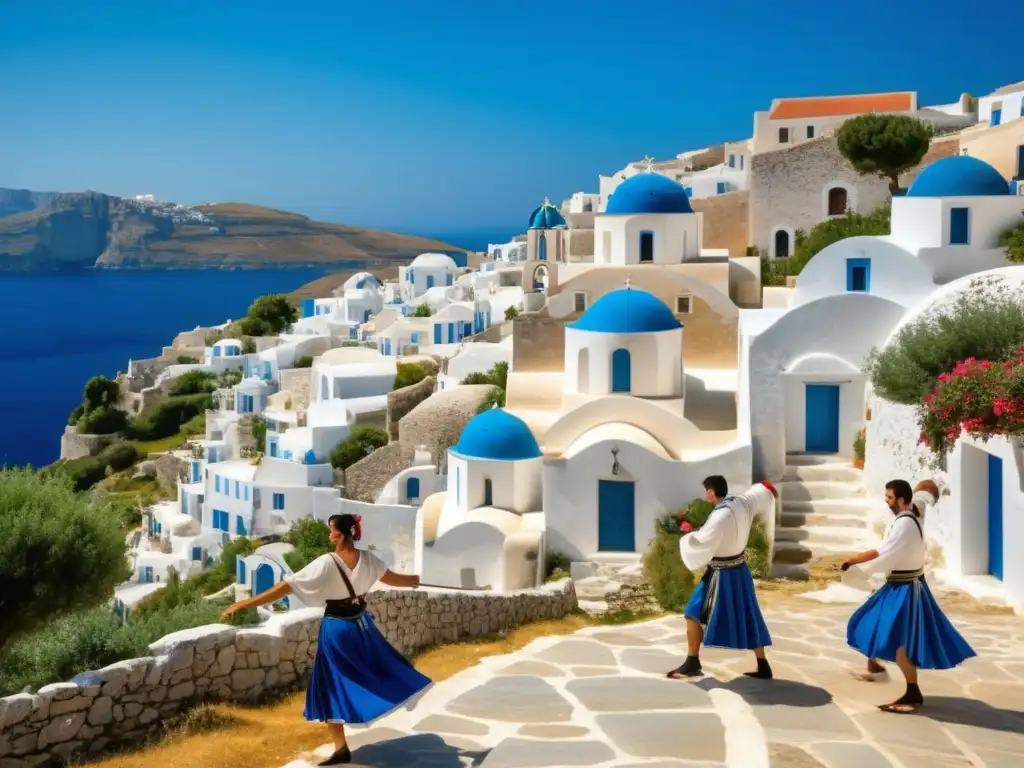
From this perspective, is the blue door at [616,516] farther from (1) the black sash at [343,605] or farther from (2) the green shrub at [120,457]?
(2) the green shrub at [120,457]

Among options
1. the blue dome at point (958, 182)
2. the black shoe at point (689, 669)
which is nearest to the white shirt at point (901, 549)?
the black shoe at point (689, 669)

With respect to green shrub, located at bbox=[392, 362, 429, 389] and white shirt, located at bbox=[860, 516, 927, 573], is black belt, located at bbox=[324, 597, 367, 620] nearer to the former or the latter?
white shirt, located at bbox=[860, 516, 927, 573]

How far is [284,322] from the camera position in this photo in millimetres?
70062

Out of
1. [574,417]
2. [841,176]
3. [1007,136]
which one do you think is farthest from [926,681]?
[841,176]

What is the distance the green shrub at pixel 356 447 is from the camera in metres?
33.5

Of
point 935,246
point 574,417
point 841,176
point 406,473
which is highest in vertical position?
point 841,176

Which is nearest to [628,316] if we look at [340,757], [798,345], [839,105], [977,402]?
[798,345]

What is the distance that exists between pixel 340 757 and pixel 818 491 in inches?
383

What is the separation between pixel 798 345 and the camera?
603 inches

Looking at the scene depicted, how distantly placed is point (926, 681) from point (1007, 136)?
19607 mm

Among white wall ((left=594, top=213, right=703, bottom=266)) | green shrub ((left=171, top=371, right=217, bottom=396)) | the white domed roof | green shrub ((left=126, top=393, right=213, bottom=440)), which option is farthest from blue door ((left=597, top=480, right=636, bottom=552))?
the white domed roof

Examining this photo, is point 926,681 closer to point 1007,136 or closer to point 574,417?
point 574,417

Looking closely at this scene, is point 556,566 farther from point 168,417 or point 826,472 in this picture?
point 168,417

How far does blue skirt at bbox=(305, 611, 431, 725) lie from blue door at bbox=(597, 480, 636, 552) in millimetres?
9265
